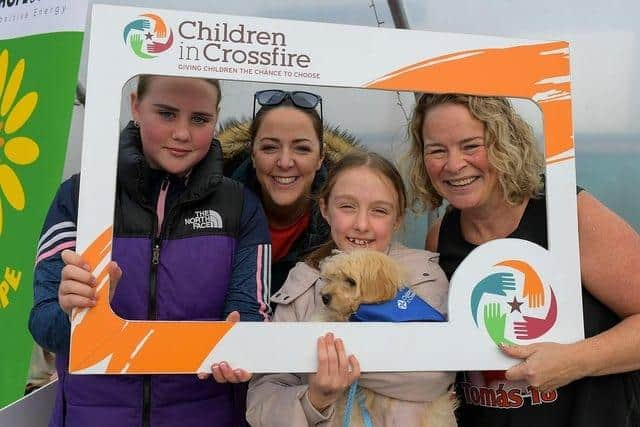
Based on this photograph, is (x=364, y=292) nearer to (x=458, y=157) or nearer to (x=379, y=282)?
(x=379, y=282)

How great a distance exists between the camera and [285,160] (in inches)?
48.6

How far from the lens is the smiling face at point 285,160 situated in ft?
4.08

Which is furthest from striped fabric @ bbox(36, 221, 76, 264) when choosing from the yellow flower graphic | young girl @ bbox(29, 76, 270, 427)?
the yellow flower graphic

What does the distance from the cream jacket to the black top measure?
3.8 inches

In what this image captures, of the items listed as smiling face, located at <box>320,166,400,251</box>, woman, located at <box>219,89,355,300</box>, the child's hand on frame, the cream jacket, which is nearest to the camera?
the child's hand on frame

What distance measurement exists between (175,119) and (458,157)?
1.78 ft

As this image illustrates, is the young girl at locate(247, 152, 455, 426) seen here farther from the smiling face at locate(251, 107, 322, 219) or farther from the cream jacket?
the smiling face at locate(251, 107, 322, 219)

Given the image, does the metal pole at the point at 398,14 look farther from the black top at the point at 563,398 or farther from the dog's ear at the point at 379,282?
the dog's ear at the point at 379,282

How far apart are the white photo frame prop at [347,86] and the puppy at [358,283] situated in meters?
0.08

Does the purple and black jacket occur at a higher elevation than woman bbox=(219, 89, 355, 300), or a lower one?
lower

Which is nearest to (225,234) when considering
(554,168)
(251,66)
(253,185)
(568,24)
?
(253,185)

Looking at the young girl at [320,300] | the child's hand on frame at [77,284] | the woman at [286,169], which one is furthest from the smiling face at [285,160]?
the child's hand on frame at [77,284]

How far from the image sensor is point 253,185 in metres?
1.24

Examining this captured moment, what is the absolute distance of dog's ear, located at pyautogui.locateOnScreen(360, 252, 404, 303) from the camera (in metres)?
1.01
